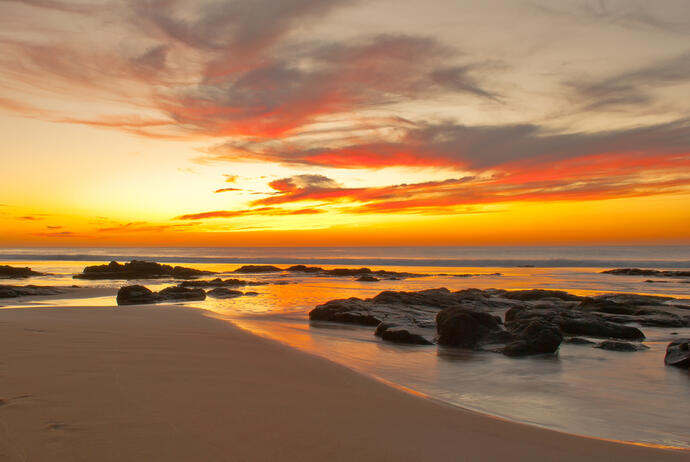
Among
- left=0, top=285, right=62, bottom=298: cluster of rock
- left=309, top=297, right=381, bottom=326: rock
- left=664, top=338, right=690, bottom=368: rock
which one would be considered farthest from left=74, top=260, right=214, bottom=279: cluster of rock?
left=664, top=338, right=690, bottom=368: rock

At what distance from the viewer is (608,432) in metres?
4.45

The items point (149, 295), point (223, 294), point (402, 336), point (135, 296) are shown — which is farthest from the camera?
point (223, 294)

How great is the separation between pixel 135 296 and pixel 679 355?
53.8 feet

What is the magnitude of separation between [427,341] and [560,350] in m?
2.71

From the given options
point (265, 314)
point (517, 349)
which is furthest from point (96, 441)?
point (265, 314)

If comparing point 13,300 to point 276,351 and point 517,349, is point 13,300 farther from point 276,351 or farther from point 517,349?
point 517,349

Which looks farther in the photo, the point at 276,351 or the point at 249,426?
the point at 276,351

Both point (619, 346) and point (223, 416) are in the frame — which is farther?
point (619, 346)

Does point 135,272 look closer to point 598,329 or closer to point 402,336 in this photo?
point 402,336

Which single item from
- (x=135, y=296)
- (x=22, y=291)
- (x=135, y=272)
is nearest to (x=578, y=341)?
(x=135, y=296)

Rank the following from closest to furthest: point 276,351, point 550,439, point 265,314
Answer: point 550,439 → point 276,351 → point 265,314

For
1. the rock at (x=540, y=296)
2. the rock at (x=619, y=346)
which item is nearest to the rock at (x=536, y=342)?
the rock at (x=619, y=346)

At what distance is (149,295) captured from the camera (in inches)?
685

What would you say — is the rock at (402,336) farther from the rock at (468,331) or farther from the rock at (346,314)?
the rock at (346,314)
